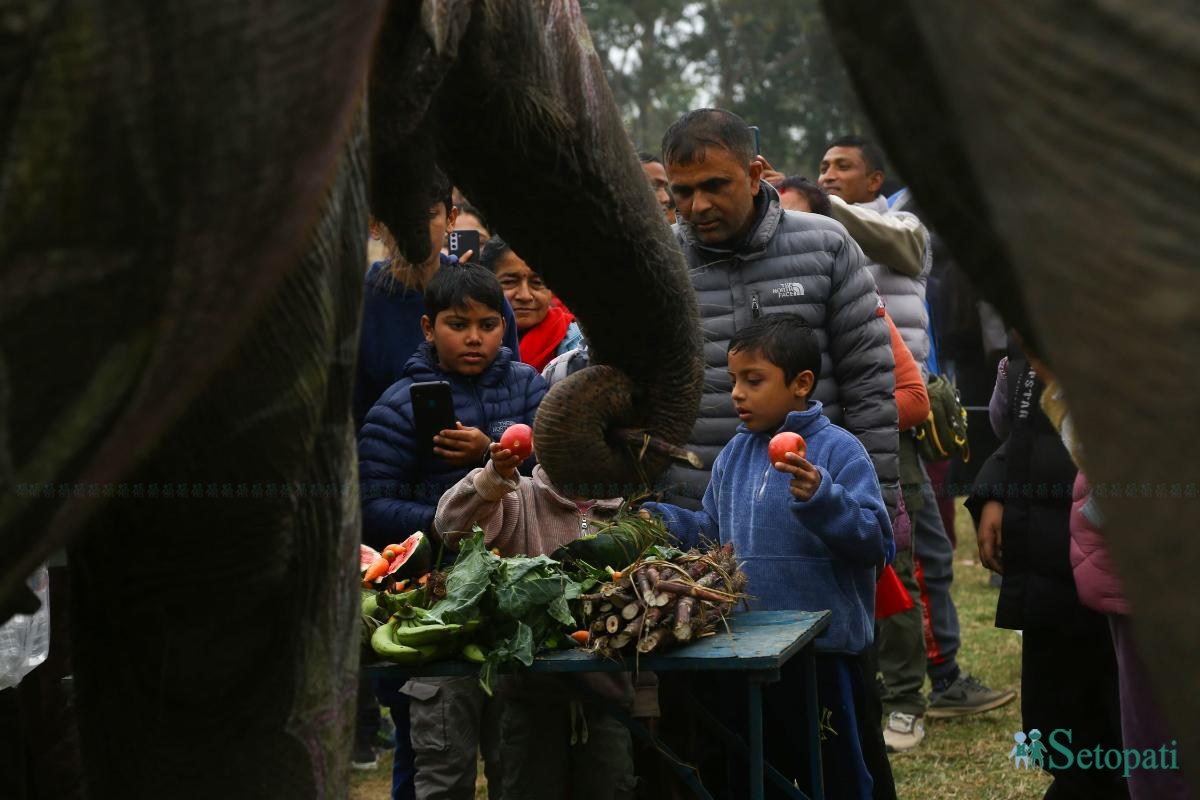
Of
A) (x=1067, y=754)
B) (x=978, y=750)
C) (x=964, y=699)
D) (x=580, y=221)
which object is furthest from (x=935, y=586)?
(x=580, y=221)

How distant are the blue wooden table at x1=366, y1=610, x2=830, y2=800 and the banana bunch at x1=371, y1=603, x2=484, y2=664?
28 mm

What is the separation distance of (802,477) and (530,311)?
1928mm

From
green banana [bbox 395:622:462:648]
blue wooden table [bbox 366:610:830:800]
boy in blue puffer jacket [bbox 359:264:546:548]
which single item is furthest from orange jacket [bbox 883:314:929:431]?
green banana [bbox 395:622:462:648]

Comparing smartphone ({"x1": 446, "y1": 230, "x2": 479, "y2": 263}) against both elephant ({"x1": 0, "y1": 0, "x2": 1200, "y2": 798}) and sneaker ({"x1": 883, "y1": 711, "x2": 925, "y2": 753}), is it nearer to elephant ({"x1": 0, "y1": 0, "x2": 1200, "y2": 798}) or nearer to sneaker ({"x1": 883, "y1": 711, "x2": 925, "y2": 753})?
sneaker ({"x1": 883, "y1": 711, "x2": 925, "y2": 753})

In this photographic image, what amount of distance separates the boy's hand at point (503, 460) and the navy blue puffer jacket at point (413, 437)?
0.43m

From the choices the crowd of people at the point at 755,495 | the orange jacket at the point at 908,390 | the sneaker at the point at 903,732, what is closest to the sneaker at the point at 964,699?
the sneaker at the point at 903,732

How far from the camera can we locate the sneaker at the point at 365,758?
5.67 m

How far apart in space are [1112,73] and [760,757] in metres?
3.07

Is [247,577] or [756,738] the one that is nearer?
[247,577]

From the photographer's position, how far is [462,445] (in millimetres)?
4402

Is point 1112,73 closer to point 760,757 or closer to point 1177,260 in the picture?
point 1177,260

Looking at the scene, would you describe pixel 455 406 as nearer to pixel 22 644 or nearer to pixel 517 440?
pixel 517 440

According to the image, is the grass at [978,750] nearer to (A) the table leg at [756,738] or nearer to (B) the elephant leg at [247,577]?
(A) the table leg at [756,738]

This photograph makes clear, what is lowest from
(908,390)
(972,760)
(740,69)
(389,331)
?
(972,760)
